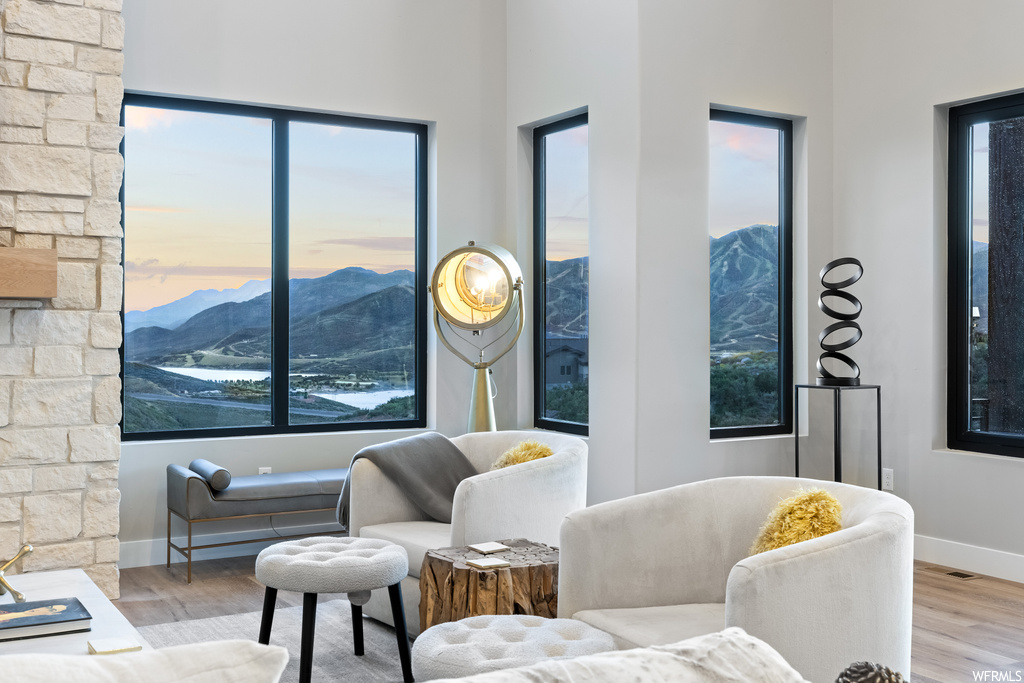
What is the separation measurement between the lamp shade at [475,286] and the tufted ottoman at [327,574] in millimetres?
2109

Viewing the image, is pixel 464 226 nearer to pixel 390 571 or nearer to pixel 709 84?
pixel 709 84

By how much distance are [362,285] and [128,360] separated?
4.50ft

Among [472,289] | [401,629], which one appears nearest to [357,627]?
[401,629]

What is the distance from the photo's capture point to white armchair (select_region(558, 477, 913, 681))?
2041 millimetres

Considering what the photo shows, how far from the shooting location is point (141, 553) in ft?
15.3

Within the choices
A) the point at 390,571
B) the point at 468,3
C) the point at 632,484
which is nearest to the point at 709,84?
the point at 468,3

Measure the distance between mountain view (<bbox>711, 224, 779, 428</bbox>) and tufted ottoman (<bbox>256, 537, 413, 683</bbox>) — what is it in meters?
2.57

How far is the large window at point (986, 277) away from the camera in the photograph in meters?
4.48

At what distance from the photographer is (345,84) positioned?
5215 mm

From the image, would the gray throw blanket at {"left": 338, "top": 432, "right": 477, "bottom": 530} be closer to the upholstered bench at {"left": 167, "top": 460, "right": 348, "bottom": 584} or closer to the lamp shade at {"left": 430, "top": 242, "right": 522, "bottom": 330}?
the upholstered bench at {"left": 167, "top": 460, "right": 348, "bottom": 584}

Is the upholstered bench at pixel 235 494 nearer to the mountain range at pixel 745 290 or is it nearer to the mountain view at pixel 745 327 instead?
the mountain view at pixel 745 327

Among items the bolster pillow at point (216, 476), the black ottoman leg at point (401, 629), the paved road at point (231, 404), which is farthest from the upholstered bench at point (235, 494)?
the black ottoman leg at point (401, 629)

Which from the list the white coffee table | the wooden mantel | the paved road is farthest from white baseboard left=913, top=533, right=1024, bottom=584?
the wooden mantel
